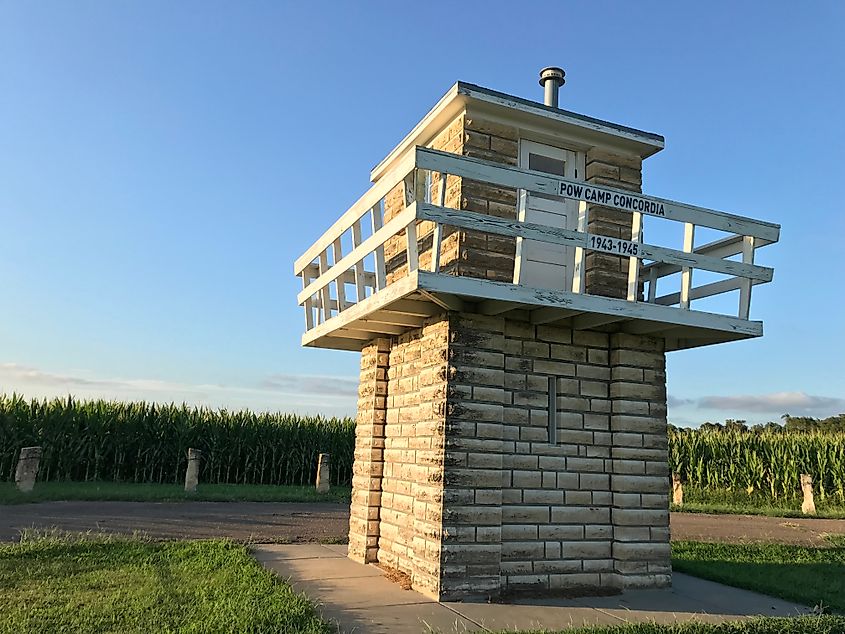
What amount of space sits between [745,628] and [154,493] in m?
16.7

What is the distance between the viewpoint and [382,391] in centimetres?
1052

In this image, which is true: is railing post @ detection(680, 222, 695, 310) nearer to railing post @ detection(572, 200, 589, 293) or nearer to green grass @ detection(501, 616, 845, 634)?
railing post @ detection(572, 200, 589, 293)

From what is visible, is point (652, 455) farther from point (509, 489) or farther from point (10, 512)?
point (10, 512)

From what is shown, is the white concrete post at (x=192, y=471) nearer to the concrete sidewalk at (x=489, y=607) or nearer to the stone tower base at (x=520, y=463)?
the concrete sidewalk at (x=489, y=607)

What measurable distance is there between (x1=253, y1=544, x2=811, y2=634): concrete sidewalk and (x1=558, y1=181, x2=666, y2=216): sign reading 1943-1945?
4624 millimetres

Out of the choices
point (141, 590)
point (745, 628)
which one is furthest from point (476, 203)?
point (141, 590)

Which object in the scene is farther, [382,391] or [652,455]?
[382,391]

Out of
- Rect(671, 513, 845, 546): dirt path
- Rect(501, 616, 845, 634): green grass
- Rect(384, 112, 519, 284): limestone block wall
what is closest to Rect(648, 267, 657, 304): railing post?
Rect(384, 112, 519, 284): limestone block wall

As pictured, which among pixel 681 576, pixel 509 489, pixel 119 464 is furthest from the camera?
pixel 119 464

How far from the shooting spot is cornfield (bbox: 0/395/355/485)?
2331 centimetres

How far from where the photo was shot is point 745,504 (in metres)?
25.3

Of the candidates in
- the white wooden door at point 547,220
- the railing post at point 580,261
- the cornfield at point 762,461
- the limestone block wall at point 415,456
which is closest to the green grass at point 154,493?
the limestone block wall at point 415,456

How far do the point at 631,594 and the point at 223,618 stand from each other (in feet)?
16.4

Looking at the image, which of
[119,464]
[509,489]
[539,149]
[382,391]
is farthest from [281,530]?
[119,464]
